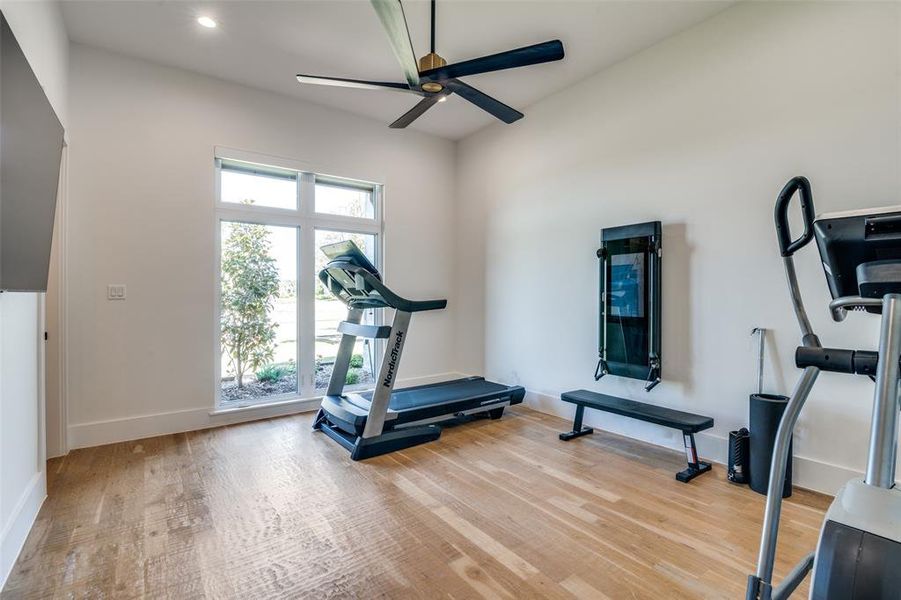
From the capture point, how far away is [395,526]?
2160mm

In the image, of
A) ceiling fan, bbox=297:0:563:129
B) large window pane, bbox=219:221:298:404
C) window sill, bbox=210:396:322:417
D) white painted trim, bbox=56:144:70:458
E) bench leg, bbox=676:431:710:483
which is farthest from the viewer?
large window pane, bbox=219:221:298:404

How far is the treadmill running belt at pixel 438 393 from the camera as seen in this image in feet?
12.1

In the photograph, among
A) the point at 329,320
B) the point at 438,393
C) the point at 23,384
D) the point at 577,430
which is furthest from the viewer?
the point at 329,320

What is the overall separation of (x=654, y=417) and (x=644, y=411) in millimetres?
121

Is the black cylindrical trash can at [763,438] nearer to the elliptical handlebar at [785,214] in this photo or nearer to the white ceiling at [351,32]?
the elliptical handlebar at [785,214]

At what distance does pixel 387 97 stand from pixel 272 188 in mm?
1490

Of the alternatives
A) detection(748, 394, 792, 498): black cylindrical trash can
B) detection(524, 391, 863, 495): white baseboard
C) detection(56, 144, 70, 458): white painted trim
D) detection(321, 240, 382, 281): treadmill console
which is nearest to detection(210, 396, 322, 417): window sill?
detection(56, 144, 70, 458): white painted trim

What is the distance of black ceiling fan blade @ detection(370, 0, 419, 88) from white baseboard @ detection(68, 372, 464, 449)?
10.9 ft

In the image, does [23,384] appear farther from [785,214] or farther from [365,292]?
[785,214]

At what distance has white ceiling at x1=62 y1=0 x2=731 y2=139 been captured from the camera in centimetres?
290

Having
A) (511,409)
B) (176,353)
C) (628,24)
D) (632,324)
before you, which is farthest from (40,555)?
(628,24)

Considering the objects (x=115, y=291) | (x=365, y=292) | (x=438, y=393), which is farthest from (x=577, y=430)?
(x=115, y=291)

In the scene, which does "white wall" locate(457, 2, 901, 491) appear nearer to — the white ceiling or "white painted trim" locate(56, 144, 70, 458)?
the white ceiling

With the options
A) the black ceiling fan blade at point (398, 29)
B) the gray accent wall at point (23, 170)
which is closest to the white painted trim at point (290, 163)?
the gray accent wall at point (23, 170)
